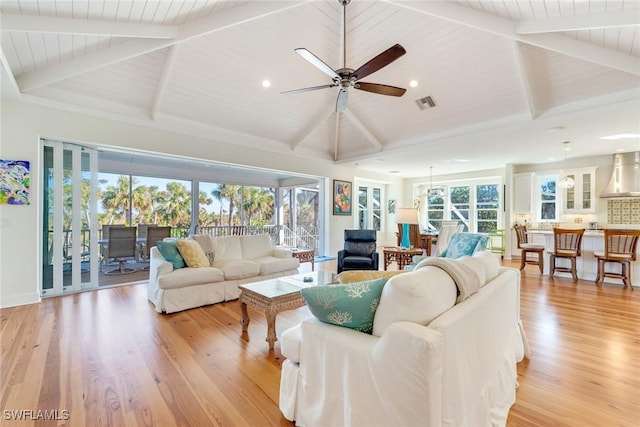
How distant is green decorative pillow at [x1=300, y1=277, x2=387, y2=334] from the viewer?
4.62 ft

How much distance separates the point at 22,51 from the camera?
10.3ft

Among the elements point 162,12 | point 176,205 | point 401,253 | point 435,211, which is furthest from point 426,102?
point 176,205

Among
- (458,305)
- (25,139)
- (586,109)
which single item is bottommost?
(458,305)

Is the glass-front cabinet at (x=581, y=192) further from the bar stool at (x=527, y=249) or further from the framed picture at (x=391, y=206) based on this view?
the framed picture at (x=391, y=206)

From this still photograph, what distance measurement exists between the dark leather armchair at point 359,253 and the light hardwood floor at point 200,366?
6.05 feet

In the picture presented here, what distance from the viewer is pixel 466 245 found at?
3471mm

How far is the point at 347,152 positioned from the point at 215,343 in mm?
5871

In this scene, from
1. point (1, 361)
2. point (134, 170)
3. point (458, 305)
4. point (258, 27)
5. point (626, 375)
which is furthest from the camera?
point (134, 170)

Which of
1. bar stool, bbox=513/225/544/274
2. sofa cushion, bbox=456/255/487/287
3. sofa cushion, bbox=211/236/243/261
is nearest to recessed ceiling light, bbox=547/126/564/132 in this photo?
bar stool, bbox=513/225/544/274

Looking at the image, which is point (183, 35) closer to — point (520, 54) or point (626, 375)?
point (520, 54)

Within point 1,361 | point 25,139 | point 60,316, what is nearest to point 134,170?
point 25,139

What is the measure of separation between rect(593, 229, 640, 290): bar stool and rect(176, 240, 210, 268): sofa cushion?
6383 millimetres

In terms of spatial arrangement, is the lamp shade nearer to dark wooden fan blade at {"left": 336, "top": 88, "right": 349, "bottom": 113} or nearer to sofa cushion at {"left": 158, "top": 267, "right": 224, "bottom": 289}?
dark wooden fan blade at {"left": 336, "top": 88, "right": 349, "bottom": 113}

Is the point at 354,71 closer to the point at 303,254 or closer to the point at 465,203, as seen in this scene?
the point at 303,254
